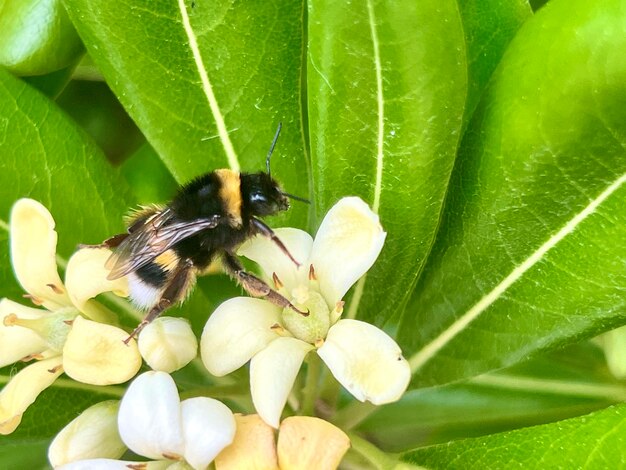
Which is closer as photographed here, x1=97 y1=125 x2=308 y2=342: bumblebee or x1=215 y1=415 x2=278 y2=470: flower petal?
x1=215 y1=415 x2=278 y2=470: flower petal

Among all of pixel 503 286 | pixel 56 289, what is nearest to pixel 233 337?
pixel 56 289

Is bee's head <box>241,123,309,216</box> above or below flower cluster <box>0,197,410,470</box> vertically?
above

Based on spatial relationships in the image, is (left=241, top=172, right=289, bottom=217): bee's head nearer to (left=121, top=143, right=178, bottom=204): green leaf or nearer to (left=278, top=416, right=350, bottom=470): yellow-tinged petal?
(left=278, top=416, right=350, bottom=470): yellow-tinged petal

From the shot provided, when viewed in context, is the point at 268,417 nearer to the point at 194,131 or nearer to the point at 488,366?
the point at 488,366

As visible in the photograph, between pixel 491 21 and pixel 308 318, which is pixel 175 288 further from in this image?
pixel 491 21

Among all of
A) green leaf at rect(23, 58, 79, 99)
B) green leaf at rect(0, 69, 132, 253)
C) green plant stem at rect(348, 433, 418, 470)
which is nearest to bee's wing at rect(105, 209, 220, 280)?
green leaf at rect(0, 69, 132, 253)

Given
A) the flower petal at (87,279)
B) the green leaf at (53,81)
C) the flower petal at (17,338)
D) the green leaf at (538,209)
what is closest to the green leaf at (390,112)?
the green leaf at (538,209)

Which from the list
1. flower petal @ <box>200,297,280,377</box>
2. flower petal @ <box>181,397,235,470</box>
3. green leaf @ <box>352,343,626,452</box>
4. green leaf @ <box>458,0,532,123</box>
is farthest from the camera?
green leaf @ <box>352,343,626,452</box>
